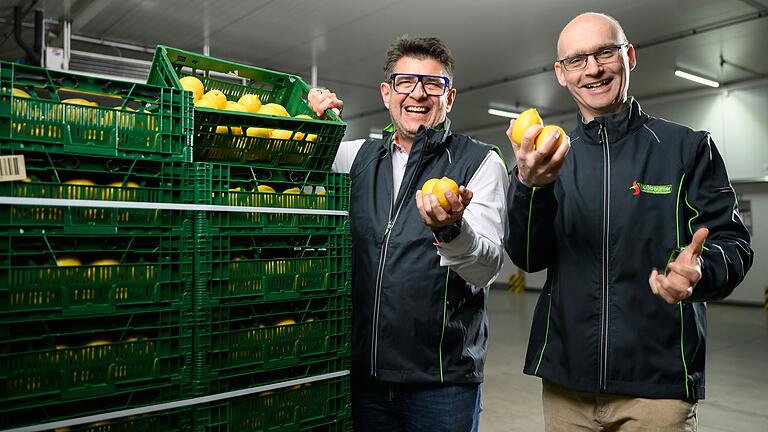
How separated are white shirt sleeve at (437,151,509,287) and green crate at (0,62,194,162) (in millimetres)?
801

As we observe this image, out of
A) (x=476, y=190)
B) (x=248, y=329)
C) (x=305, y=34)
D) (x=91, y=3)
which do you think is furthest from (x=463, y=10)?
(x=248, y=329)

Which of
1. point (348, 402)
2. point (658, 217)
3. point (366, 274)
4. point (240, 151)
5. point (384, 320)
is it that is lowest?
point (348, 402)

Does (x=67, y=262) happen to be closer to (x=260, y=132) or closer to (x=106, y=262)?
(x=106, y=262)

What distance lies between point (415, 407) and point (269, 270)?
2.25ft

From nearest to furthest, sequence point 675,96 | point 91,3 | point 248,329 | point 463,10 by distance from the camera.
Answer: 1. point 248,329
2. point 91,3
3. point 463,10
4. point 675,96

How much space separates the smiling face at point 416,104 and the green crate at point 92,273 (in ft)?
2.94

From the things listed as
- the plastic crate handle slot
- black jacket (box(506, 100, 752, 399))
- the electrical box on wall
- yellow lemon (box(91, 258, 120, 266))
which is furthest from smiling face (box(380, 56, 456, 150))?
the electrical box on wall

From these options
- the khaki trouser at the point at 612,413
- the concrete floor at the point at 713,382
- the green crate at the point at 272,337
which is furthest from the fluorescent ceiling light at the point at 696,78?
the green crate at the point at 272,337

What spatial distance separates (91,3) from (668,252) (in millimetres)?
8219

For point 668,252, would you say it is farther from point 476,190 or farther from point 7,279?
point 7,279

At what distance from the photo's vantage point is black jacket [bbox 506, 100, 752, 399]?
5.63ft

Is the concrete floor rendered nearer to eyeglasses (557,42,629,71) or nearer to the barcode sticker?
eyeglasses (557,42,629,71)

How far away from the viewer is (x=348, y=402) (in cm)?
190

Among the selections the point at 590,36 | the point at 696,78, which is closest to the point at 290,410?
the point at 590,36
